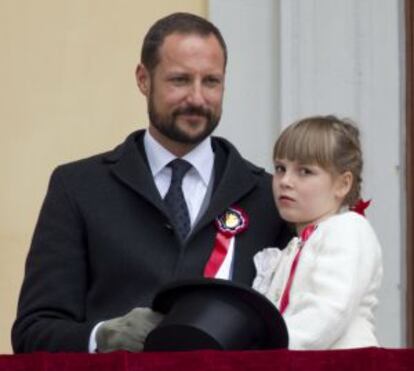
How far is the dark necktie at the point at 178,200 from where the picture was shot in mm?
4539

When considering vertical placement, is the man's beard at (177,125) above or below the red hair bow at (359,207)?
above

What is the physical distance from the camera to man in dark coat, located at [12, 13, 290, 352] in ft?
14.6

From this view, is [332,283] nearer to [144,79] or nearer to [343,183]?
[343,183]

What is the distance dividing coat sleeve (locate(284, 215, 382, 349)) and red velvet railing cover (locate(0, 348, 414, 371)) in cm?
41

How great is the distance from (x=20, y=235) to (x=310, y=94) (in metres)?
0.90

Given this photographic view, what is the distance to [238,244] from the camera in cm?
455

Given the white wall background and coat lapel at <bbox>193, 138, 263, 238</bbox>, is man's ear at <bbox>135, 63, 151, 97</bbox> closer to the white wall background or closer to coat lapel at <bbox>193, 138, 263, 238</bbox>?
coat lapel at <bbox>193, 138, 263, 238</bbox>

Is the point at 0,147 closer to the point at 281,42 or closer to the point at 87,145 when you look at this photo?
the point at 87,145

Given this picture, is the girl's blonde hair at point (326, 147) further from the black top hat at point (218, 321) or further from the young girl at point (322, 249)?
the black top hat at point (218, 321)

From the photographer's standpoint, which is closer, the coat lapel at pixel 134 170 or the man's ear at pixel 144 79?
the coat lapel at pixel 134 170

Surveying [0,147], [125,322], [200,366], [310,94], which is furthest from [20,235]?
[200,366]

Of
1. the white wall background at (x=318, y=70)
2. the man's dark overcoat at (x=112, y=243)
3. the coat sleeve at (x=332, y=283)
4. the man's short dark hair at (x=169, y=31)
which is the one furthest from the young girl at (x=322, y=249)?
the white wall background at (x=318, y=70)

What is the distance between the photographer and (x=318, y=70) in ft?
18.8

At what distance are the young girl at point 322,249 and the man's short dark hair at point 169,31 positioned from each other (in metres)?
0.37
